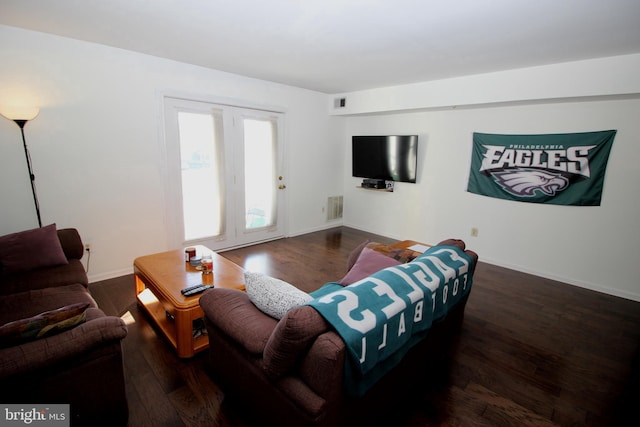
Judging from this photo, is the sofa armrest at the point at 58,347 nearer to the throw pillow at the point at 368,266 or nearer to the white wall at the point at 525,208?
the throw pillow at the point at 368,266

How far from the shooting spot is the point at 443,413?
175cm

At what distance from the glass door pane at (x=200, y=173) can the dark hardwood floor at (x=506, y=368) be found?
Result: 101 centimetres

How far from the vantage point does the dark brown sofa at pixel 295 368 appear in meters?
1.18

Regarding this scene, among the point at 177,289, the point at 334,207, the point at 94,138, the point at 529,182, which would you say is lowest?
the point at 177,289

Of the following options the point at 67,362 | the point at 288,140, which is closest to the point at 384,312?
the point at 67,362

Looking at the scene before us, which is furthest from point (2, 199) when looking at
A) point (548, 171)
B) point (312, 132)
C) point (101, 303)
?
point (548, 171)

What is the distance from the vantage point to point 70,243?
2.59 meters

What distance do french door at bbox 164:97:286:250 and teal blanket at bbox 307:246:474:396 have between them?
115 inches

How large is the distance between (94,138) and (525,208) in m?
5.02

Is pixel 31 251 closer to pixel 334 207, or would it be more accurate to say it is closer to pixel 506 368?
pixel 506 368

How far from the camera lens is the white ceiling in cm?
201

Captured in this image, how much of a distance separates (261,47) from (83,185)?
2.27m

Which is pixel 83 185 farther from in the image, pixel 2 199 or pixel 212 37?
pixel 212 37

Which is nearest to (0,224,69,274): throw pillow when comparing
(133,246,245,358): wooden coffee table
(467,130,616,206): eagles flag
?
(133,246,245,358): wooden coffee table
